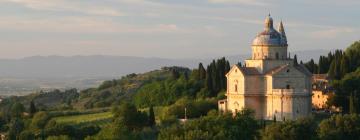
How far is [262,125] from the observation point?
55688mm

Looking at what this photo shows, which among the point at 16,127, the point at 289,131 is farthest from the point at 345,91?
the point at 16,127

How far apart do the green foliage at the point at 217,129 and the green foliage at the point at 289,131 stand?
1.34 metres

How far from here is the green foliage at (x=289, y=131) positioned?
50750 millimetres

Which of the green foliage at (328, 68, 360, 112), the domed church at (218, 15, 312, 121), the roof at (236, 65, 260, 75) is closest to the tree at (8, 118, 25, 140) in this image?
the domed church at (218, 15, 312, 121)

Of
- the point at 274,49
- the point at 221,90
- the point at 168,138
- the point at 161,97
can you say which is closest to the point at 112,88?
the point at 161,97

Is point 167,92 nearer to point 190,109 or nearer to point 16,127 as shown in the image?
point 190,109

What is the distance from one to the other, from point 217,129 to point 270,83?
31.4ft

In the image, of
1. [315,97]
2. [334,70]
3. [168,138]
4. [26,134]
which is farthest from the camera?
[334,70]

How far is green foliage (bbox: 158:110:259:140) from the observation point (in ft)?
162

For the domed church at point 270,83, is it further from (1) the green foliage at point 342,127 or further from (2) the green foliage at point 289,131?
(2) the green foliage at point 289,131

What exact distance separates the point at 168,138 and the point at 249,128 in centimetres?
620

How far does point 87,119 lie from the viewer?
7462cm

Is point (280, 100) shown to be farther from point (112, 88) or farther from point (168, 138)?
point (112, 88)

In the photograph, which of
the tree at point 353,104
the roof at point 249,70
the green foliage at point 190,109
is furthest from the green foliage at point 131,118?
the tree at point 353,104
